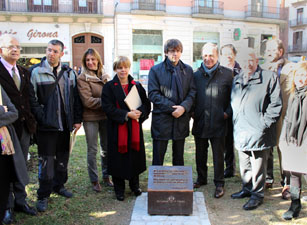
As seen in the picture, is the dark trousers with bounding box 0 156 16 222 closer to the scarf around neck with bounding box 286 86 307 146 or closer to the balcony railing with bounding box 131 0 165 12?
the scarf around neck with bounding box 286 86 307 146

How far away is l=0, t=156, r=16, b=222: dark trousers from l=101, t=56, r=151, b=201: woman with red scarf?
1.23 metres

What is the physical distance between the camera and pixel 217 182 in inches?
161

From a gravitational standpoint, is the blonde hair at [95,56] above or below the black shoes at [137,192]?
above

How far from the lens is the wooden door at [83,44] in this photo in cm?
1888

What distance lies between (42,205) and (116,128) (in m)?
1.30

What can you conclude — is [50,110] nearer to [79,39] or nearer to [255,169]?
[255,169]

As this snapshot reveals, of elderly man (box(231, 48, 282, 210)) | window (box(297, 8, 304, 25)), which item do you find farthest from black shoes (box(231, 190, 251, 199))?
window (box(297, 8, 304, 25))

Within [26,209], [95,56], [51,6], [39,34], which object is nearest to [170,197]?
[26,209]

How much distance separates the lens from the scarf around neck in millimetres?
3086

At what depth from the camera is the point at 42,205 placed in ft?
11.8

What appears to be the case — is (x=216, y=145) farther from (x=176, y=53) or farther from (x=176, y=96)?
(x=176, y=53)

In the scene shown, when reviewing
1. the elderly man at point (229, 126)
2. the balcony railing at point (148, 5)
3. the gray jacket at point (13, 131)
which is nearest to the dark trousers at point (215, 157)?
the elderly man at point (229, 126)

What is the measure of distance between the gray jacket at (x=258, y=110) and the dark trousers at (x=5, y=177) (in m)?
2.58

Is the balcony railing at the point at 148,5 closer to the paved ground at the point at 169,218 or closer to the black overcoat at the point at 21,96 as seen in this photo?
the black overcoat at the point at 21,96
